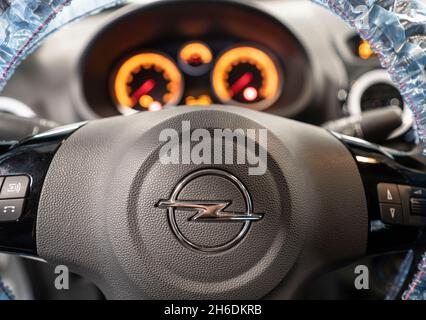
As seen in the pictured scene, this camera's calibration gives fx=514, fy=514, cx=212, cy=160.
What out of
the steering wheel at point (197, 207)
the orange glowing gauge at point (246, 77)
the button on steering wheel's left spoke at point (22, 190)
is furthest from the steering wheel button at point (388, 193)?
the orange glowing gauge at point (246, 77)

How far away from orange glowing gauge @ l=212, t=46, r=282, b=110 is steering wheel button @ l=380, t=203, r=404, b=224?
962 millimetres

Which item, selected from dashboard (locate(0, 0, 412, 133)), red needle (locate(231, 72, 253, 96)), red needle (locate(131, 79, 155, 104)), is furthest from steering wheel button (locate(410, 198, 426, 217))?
red needle (locate(131, 79, 155, 104))

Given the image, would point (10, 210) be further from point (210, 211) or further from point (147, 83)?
point (147, 83)

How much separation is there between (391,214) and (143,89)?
1.18 metres

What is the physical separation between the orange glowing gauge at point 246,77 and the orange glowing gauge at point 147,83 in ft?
0.49

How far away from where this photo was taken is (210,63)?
188cm

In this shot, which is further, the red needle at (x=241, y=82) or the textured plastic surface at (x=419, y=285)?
the red needle at (x=241, y=82)

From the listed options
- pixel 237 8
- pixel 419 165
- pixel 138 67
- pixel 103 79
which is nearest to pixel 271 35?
pixel 237 8

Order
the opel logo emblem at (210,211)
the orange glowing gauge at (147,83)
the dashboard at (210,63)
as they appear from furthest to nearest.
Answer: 1. the orange glowing gauge at (147,83)
2. the dashboard at (210,63)
3. the opel logo emblem at (210,211)

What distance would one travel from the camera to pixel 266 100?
1.79 meters

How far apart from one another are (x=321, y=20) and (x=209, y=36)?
1.31 feet

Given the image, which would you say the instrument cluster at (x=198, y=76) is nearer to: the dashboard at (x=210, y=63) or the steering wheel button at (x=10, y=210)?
the dashboard at (x=210, y=63)

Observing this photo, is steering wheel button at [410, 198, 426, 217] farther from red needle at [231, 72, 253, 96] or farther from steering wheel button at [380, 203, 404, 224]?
red needle at [231, 72, 253, 96]

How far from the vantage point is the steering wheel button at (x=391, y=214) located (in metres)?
0.87
